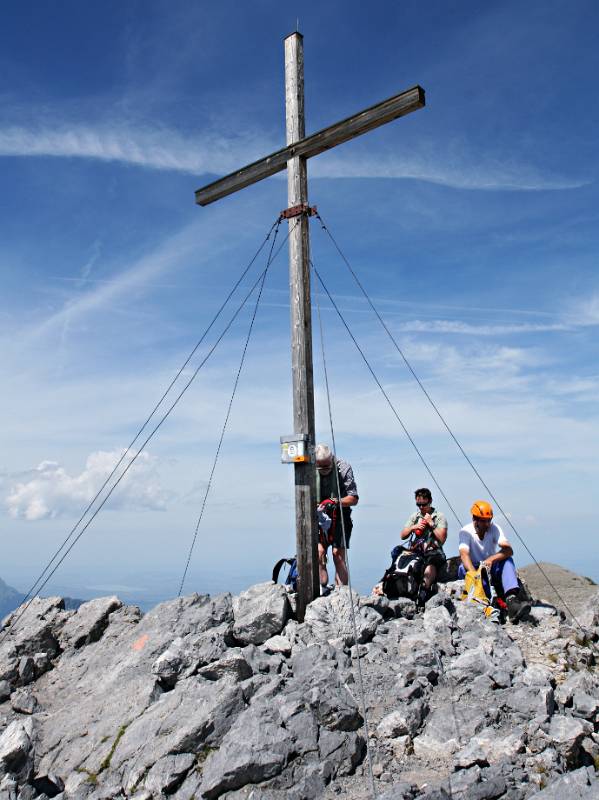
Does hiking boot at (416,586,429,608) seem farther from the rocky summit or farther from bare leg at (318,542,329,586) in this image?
bare leg at (318,542,329,586)

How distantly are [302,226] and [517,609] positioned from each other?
22.0 ft

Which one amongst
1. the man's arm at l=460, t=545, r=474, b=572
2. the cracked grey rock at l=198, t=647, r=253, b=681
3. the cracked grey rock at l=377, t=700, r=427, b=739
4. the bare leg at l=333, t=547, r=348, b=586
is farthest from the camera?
the bare leg at l=333, t=547, r=348, b=586

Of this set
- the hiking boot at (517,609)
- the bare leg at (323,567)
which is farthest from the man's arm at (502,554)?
the bare leg at (323,567)

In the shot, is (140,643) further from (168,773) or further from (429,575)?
(429,575)

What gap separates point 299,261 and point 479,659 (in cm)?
637

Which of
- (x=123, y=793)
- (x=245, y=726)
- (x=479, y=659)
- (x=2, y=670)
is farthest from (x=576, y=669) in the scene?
(x=2, y=670)

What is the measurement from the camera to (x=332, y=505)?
10180 mm

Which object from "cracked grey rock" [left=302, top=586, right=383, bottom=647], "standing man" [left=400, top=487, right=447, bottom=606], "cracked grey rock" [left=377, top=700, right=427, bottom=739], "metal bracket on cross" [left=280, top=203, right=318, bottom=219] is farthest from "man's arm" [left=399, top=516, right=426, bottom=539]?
"metal bracket on cross" [left=280, top=203, right=318, bottom=219]

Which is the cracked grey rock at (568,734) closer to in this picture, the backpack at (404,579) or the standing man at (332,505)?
the backpack at (404,579)

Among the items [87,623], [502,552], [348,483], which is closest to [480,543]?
[502,552]

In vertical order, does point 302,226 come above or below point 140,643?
above

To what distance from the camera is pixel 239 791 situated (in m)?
5.67

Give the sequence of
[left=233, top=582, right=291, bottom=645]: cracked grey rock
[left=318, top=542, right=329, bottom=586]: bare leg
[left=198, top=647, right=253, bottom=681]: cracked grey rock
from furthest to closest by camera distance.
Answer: [left=318, top=542, right=329, bottom=586]: bare leg
[left=233, top=582, right=291, bottom=645]: cracked grey rock
[left=198, top=647, right=253, bottom=681]: cracked grey rock

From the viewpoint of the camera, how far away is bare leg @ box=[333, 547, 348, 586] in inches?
408
